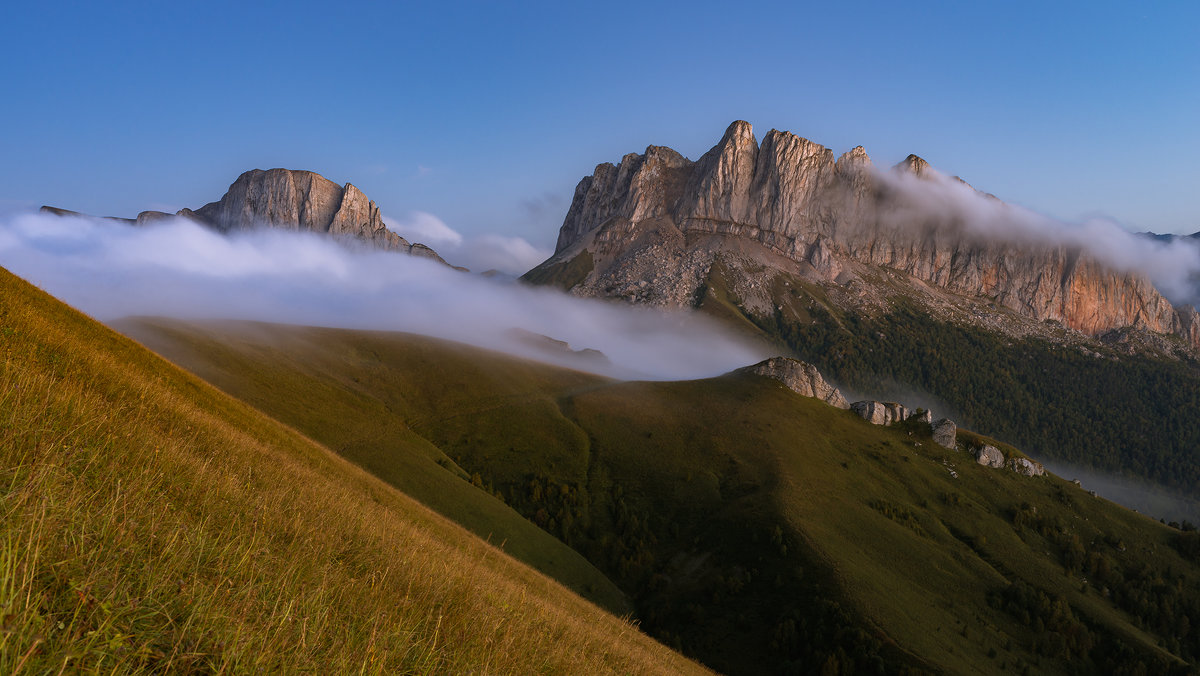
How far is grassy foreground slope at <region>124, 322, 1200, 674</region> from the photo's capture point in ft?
279

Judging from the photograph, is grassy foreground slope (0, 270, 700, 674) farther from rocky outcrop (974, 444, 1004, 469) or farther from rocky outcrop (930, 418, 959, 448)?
rocky outcrop (974, 444, 1004, 469)

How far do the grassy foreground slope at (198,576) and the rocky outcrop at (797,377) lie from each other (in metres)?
171

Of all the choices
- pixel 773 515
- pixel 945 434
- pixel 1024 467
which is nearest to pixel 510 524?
pixel 773 515

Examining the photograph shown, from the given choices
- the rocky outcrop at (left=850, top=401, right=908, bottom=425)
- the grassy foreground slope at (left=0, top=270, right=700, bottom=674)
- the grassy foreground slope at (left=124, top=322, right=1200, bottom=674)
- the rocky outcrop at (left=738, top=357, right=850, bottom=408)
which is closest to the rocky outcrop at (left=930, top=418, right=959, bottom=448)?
the grassy foreground slope at (left=124, top=322, right=1200, bottom=674)

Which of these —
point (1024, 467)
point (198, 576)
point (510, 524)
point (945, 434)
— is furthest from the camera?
point (945, 434)

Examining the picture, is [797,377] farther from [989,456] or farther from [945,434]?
[989,456]

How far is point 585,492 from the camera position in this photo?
390 feet

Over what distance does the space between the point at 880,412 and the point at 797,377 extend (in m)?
25.7

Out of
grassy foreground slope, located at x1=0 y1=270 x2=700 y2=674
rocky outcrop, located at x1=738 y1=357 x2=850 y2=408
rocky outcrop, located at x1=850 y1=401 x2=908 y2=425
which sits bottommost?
rocky outcrop, located at x1=850 y1=401 x2=908 y2=425

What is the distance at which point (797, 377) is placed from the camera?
18175 cm

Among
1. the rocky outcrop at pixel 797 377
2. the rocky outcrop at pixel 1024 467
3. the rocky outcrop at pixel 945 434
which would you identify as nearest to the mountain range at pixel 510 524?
the rocky outcrop at pixel 797 377

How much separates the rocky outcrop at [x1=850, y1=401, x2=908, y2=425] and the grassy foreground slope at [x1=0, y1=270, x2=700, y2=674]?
181 metres

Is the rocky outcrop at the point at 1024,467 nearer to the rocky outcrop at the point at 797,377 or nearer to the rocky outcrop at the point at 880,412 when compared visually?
the rocky outcrop at the point at 880,412

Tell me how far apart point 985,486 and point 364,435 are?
145500 mm
